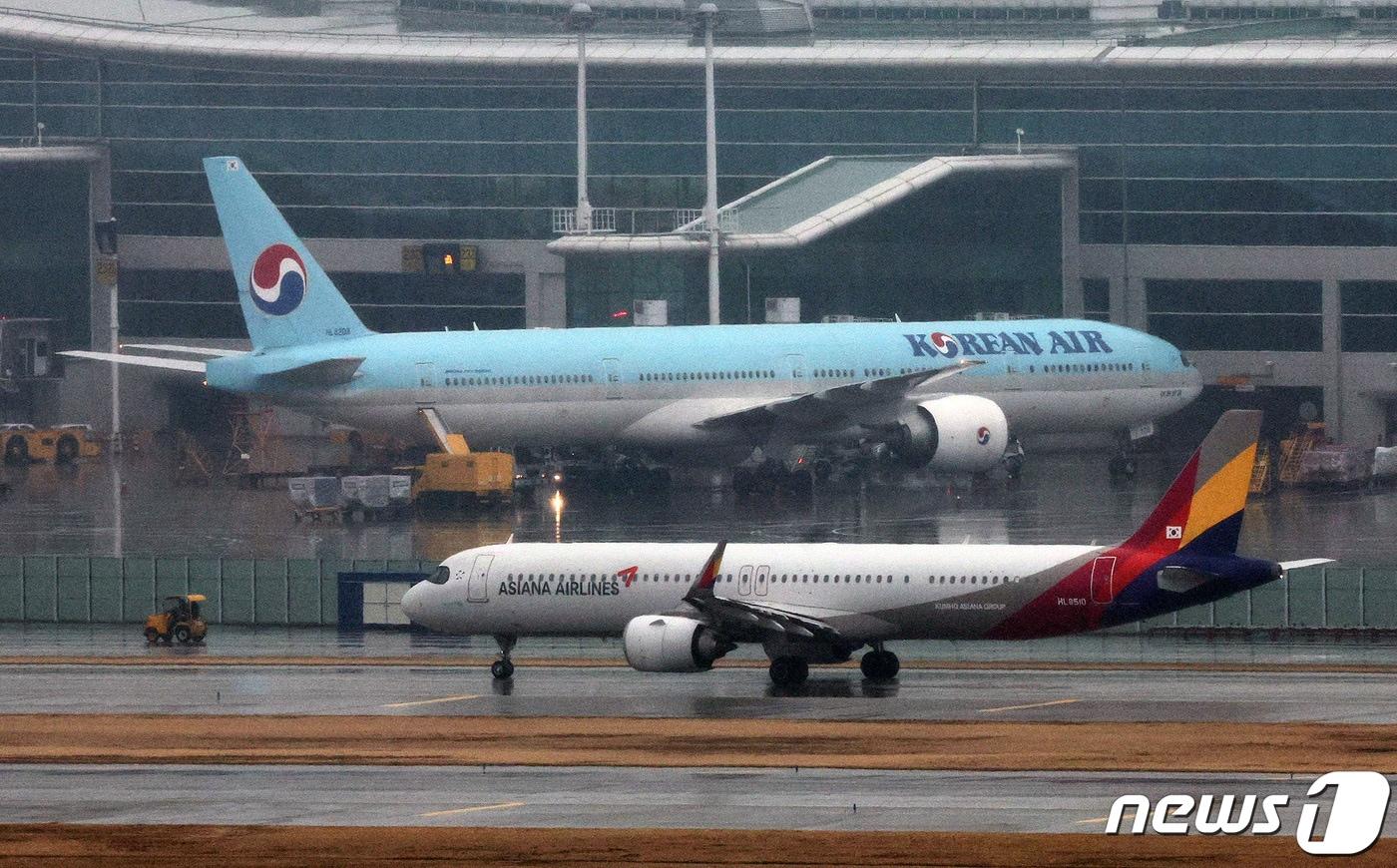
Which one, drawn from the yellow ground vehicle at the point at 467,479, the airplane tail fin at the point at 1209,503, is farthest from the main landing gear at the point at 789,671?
the yellow ground vehicle at the point at 467,479

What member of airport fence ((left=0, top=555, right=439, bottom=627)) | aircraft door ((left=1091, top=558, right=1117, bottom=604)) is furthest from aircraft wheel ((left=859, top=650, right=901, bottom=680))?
airport fence ((left=0, top=555, right=439, bottom=627))

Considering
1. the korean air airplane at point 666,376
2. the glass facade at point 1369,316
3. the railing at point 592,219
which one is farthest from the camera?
the railing at point 592,219

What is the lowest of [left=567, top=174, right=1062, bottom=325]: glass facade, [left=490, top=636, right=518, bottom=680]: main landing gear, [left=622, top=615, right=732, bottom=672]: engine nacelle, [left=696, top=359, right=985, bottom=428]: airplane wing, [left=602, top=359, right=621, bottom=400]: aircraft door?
[left=490, top=636, right=518, bottom=680]: main landing gear

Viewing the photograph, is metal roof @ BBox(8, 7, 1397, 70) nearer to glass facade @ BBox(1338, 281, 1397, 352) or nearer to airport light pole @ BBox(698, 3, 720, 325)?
glass facade @ BBox(1338, 281, 1397, 352)

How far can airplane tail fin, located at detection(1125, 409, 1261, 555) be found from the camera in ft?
146

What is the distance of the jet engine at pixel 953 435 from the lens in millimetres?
75500

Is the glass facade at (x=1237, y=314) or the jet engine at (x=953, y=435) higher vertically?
the glass facade at (x=1237, y=314)

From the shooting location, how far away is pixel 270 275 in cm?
7756

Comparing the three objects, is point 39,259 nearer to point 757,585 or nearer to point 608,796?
point 757,585

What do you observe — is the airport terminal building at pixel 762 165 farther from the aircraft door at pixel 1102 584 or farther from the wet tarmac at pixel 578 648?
the aircraft door at pixel 1102 584

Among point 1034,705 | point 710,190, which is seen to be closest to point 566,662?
point 1034,705

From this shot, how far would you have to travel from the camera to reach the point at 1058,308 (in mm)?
104000

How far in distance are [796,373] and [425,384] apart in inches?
484

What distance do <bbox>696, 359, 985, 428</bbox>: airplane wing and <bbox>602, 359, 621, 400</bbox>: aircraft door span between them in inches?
119
